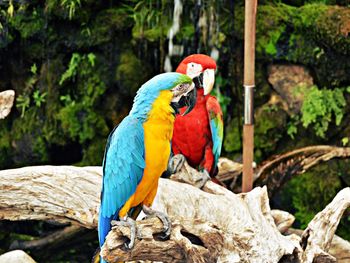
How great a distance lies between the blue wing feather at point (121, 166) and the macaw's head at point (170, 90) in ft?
0.19

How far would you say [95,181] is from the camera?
291 centimetres

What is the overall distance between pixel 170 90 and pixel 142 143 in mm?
185

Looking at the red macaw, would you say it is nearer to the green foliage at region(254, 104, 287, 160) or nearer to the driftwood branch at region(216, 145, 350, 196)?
the driftwood branch at region(216, 145, 350, 196)

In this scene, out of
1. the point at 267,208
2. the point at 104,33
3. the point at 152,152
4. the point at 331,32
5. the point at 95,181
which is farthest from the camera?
the point at 104,33

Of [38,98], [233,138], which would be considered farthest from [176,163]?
[38,98]

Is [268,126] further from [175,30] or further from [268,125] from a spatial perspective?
[175,30]

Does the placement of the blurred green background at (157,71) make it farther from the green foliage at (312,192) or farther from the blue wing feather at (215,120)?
the blue wing feather at (215,120)

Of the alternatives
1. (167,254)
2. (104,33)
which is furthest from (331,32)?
(167,254)

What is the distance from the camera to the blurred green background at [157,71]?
14.8 ft

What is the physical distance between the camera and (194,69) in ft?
9.86

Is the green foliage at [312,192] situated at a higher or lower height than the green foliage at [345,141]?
lower

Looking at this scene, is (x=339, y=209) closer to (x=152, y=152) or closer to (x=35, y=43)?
(x=152, y=152)

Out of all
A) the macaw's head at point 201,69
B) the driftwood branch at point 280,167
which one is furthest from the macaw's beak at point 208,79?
the driftwood branch at point 280,167

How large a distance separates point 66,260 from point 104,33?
4.82ft
